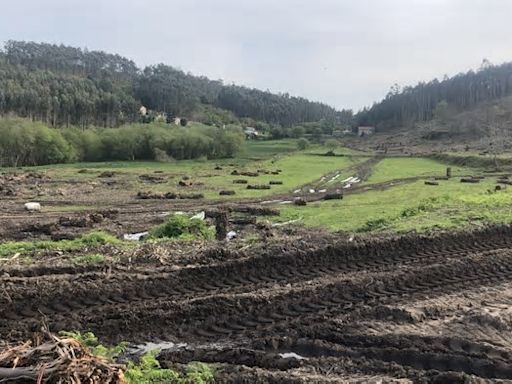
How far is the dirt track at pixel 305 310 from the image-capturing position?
27.1 feet

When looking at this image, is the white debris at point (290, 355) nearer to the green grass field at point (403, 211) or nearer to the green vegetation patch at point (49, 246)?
the green vegetation patch at point (49, 246)

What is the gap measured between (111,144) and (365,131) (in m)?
89.7

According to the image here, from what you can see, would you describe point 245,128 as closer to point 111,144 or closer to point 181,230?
point 111,144

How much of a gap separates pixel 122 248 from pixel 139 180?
3659 cm

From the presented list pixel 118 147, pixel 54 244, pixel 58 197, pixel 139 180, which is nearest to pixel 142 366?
pixel 54 244

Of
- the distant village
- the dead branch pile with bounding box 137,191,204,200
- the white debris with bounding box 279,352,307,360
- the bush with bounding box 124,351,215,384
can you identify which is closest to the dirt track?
the white debris with bounding box 279,352,307,360

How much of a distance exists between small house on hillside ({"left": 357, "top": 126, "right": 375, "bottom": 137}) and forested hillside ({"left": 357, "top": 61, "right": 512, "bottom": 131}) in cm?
427

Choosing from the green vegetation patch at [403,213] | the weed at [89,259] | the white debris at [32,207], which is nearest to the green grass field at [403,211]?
the green vegetation patch at [403,213]

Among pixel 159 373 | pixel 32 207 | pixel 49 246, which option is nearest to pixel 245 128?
pixel 32 207

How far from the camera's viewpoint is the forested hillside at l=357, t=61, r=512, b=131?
16088cm

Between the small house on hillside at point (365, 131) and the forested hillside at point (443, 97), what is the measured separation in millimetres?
4266

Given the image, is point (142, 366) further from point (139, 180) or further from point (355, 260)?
point (139, 180)

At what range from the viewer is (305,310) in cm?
1067

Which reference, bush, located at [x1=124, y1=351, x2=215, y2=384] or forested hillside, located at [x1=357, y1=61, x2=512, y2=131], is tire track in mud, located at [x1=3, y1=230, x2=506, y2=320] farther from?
forested hillside, located at [x1=357, y1=61, x2=512, y2=131]
